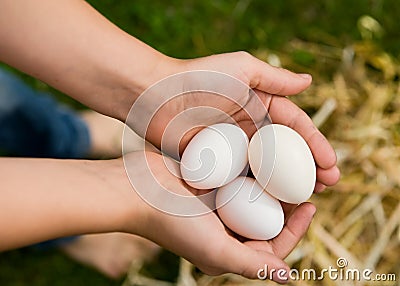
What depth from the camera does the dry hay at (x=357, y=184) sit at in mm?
1560

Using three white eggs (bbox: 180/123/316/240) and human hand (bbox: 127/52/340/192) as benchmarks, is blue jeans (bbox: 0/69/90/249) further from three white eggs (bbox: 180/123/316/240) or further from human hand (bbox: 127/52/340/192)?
three white eggs (bbox: 180/123/316/240)

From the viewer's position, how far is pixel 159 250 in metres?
1.72

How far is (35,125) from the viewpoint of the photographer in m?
1.62

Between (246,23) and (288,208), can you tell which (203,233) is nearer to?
(288,208)

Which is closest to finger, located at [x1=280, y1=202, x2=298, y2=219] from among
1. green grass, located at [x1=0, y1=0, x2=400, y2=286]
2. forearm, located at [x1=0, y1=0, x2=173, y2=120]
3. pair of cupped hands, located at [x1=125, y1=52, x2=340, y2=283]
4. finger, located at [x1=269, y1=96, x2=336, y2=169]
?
pair of cupped hands, located at [x1=125, y1=52, x2=340, y2=283]

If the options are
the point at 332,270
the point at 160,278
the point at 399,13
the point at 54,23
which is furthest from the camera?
the point at 399,13

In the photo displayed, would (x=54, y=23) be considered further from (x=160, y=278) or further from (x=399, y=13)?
(x=399, y=13)

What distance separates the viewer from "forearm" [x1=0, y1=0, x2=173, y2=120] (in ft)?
3.88

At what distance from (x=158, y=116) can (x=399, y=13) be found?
985mm

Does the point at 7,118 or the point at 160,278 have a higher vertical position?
the point at 7,118

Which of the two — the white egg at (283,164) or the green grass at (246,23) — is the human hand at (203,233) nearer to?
the white egg at (283,164)

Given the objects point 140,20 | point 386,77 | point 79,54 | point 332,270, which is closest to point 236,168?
point 79,54

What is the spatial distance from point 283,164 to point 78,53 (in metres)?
0.43

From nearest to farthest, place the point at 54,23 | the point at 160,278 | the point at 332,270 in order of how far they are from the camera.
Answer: the point at 54,23, the point at 332,270, the point at 160,278
